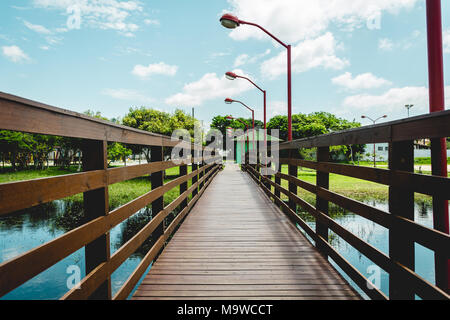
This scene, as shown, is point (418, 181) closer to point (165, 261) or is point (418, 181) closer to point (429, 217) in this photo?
point (165, 261)

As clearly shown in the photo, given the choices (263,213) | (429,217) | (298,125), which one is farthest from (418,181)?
(298,125)

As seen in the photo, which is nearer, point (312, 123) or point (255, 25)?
point (255, 25)

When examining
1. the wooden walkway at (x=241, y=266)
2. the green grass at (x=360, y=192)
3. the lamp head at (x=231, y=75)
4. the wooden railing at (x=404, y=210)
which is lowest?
the green grass at (x=360, y=192)

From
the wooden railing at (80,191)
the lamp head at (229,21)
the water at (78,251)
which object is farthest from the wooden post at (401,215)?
the lamp head at (229,21)

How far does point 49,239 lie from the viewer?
296 inches

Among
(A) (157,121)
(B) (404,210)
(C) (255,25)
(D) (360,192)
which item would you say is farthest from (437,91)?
(A) (157,121)

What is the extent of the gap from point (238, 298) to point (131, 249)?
909 mm

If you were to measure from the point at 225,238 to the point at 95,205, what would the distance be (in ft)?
7.66

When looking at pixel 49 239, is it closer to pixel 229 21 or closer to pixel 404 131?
pixel 229 21

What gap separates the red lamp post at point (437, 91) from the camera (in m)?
1.85

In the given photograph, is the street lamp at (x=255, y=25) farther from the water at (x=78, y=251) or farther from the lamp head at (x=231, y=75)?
the lamp head at (x=231, y=75)

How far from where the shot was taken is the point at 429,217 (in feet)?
28.7

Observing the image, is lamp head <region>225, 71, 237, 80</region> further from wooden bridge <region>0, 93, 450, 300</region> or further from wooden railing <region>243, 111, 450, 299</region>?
wooden railing <region>243, 111, 450, 299</region>

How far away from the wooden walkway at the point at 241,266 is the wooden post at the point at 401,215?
469mm
